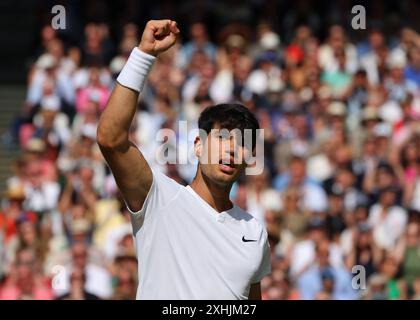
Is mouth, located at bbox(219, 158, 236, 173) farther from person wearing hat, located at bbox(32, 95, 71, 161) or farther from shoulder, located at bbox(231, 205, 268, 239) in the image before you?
person wearing hat, located at bbox(32, 95, 71, 161)

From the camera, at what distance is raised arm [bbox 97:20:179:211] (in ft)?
14.0

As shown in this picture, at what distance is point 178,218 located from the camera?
4.49m

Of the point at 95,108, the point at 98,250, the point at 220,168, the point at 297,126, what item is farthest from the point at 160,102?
the point at 220,168

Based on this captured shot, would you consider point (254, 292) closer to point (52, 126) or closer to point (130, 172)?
point (130, 172)

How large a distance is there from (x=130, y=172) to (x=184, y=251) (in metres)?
0.38

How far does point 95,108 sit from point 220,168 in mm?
8147

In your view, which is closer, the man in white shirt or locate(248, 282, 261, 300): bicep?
the man in white shirt

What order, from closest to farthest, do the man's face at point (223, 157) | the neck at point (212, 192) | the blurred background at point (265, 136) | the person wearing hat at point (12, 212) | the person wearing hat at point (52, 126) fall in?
the man's face at point (223, 157) → the neck at point (212, 192) → the blurred background at point (265, 136) → the person wearing hat at point (12, 212) → the person wearing hat at point (52, 126)

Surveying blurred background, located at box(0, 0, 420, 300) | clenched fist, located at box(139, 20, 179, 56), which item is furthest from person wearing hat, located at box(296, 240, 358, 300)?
clenched fist, located at box(139, 20, 179, 56)

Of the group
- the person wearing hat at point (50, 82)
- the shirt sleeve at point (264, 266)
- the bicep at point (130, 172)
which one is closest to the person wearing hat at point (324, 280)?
the person wearing hat at point (50, 82)

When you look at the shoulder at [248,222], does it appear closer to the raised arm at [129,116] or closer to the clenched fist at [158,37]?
the raised arm at [129,116]

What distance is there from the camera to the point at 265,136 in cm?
1214

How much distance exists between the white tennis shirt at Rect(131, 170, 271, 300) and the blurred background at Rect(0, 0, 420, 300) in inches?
194

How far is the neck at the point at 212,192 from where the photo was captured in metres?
4.68
